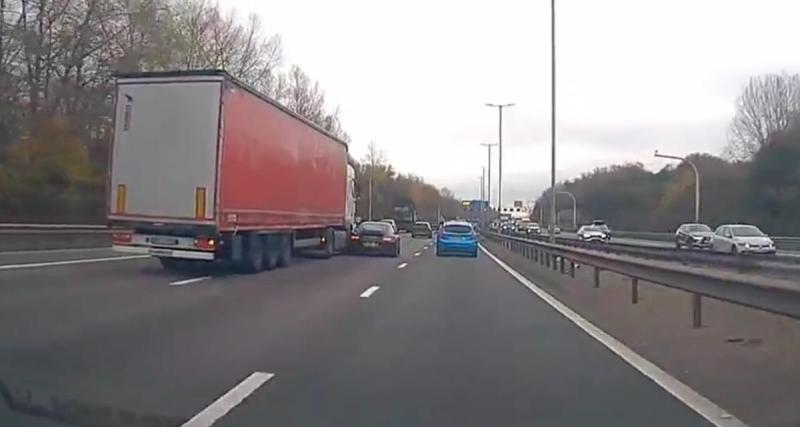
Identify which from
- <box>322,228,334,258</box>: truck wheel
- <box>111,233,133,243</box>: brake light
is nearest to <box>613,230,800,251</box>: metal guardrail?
<box>322,228,334,258</box>: truck wheel

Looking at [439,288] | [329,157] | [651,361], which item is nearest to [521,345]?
[651,361]

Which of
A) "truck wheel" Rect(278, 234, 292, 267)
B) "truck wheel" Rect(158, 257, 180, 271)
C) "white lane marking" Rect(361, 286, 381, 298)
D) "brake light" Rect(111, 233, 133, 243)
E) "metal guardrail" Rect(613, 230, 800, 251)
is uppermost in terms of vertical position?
"metal guardrail" Rect(613, 230, 800, 251)

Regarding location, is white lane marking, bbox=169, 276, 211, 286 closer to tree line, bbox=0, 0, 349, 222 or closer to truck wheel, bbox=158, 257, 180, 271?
truck wheel, bbox=158, 257, 180, 271

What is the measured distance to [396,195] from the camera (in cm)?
13825

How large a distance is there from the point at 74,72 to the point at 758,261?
38097 millimetres

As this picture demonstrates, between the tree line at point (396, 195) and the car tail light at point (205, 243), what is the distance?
61.6 metres

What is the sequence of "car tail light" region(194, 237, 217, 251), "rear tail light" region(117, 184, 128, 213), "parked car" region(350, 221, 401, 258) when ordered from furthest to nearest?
"parked car" region(350, 221, 401, 258)
"car tail light" region(194, 237, 217, 251)
"rear tail light" region(117, 184, 128, 213)

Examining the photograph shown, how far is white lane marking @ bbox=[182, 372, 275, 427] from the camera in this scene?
6594mm

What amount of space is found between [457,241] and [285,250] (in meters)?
15.7

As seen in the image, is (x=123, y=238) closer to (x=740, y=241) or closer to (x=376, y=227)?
(x=376, y=227)

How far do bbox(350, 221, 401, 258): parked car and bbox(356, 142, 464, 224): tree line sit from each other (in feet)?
142

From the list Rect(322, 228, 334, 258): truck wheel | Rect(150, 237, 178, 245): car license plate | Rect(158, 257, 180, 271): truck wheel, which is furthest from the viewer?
Rect(322, 228, 334, 258): truck wheel

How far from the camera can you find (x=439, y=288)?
67.2 ft

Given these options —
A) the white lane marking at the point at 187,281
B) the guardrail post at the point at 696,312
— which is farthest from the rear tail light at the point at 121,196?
the guardrail post at the point at 696,312
